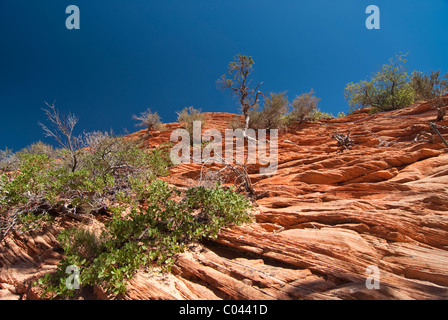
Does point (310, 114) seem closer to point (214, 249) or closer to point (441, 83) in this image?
point (441, 83)

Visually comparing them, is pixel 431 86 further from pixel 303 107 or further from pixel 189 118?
pixel 189 118

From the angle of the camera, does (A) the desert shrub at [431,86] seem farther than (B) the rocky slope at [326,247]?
Yes

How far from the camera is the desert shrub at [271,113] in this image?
1466 centimetres

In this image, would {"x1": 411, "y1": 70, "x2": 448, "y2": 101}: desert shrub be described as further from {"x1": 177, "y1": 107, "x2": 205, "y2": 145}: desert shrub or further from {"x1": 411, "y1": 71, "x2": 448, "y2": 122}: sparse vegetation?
{"x1": 177, "y1": 107, "x2": 205, "y2": 145}: desert shrub

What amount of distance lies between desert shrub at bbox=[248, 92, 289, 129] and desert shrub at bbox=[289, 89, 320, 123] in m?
0.74

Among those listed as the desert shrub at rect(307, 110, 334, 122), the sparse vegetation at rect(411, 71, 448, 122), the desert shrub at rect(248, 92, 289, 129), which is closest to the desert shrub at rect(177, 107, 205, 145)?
the desert shrub at rect(248, 92, 289, 129)

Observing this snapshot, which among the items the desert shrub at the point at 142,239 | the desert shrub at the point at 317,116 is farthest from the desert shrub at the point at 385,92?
the desert shrub at the point at 142,239

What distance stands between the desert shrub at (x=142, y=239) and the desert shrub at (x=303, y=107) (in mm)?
12485

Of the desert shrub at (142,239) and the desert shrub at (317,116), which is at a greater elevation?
the desert shrub at (317,116)

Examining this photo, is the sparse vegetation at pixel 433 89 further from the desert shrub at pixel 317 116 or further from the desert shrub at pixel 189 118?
the desert shrub at pixel 189 118

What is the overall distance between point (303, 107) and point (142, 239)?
578 inches

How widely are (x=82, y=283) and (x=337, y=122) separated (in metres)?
15.2

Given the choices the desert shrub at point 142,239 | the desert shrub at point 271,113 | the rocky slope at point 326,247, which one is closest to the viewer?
the rocky slope at point 326,247
